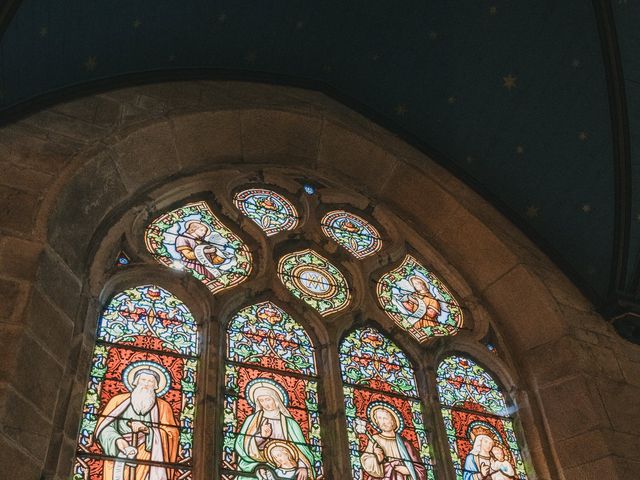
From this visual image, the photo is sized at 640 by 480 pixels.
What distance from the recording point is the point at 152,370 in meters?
5.29

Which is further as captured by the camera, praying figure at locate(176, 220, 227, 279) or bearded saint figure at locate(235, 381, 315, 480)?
praying figure at locate(176, 220, 227, 279)

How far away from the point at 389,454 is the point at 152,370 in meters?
1.54

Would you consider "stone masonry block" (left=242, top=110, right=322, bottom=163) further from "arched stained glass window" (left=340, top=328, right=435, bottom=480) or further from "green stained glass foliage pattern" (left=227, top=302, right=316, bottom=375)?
"arched stained glass window" (left=340, top=328, right=435, bottom=480)

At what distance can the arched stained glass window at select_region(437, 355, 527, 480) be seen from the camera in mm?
5758

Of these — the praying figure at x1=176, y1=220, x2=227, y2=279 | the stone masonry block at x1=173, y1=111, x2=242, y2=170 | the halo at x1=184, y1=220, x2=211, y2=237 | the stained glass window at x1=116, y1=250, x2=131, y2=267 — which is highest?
the stone masonry block at x1=173, y1=111, x2=242, y2=170

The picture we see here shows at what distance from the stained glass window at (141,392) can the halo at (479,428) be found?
1893 mm

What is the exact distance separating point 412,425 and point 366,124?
272 cm

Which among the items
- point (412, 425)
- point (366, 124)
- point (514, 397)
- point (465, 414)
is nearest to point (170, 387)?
point (412, 425)

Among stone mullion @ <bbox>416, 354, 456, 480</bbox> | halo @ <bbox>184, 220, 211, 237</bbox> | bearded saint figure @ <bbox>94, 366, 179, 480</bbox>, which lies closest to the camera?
bearded saint figure @ <bbox>94, 366, 179, 480</bbox>

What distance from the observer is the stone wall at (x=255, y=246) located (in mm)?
4805

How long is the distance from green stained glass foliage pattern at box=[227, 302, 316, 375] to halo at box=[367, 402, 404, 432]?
437 mm

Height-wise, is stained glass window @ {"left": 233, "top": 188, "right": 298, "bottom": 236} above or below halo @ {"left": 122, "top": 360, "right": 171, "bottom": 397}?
above

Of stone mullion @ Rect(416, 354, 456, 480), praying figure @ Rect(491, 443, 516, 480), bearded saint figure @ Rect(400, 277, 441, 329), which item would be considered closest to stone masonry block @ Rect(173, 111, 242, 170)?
bearded saint figure @ Rect(400, 277, 441, 329)

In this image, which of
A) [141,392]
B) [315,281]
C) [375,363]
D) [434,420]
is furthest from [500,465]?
[141,392]
